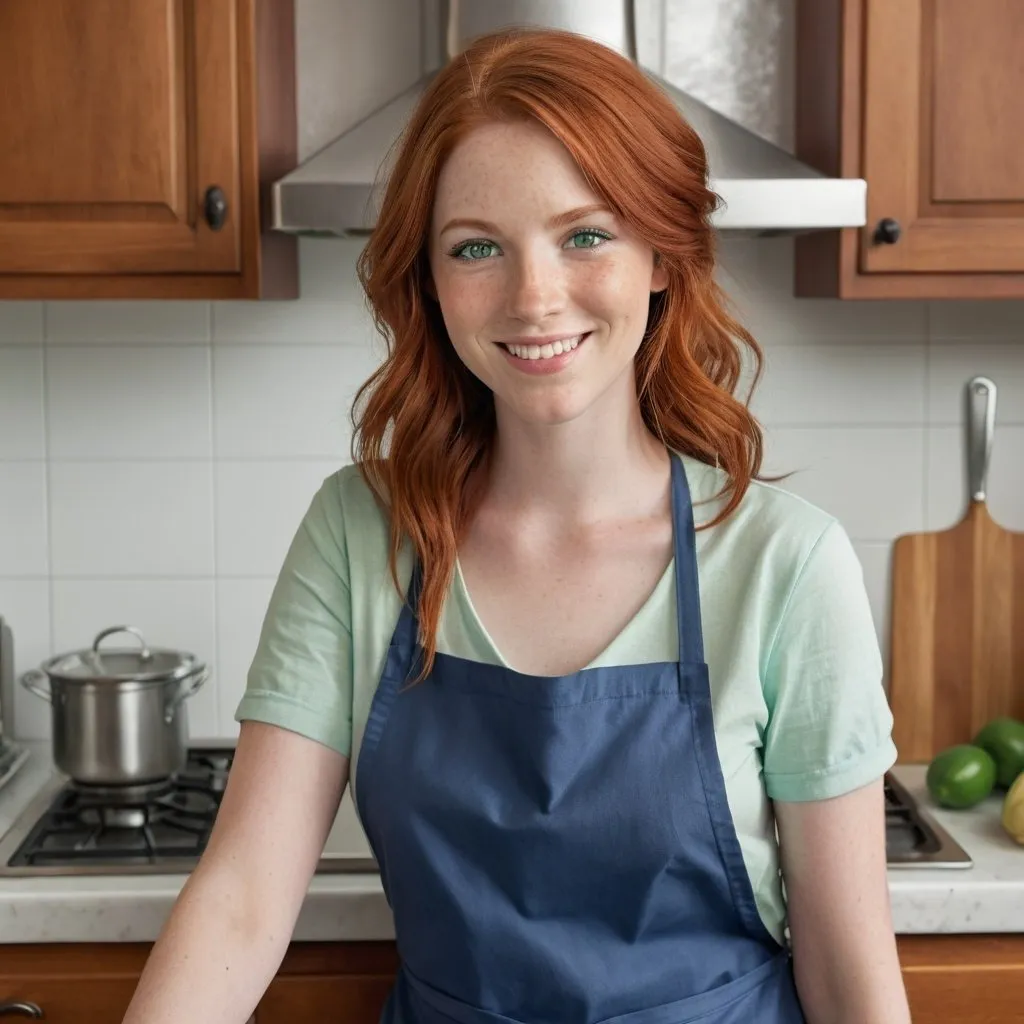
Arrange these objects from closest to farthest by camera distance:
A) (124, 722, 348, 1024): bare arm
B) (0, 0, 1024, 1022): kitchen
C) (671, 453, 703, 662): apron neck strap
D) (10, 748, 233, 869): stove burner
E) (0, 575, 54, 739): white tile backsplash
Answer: (124, 722, 348, 1024): bare arm
(671, 453, 703, 662): apron neck strap
(10, 748, 233, 869): stove burner
(0, 0, 1024, 1022): kitchen
(0, 575, 54, 739): white tile backsplash

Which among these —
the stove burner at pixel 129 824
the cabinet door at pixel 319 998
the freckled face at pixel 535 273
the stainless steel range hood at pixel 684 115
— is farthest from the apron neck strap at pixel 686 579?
the stove burner at pixel 129 824

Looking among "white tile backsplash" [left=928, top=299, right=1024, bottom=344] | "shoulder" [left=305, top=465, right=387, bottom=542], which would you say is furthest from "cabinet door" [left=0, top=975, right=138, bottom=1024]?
"white tile backsplash" [left=928, top=299, right=1024, bottom=344]

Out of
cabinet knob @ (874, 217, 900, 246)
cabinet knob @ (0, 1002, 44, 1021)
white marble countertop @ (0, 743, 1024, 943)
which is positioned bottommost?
cabinet knob @ (0, 1002, 44, 1021)

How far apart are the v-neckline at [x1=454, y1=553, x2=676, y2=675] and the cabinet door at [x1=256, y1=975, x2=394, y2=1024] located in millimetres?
516

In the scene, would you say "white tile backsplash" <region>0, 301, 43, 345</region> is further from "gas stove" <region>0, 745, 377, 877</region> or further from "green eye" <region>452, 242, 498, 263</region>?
"green eye" <region>452, 242, 498, 263</region>

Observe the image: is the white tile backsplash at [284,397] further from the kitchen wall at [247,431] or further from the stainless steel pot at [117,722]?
the stainless steel pot at [117,722]

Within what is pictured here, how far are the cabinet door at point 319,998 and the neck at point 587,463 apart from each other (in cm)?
61

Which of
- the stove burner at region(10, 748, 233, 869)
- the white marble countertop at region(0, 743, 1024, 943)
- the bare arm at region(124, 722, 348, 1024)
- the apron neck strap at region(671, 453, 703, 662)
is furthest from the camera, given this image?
the stove burner at region(10, 748, 233, 869)

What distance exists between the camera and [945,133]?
6.01ft

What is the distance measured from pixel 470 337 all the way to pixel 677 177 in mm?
237

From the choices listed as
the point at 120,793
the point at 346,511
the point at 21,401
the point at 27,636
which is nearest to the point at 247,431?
the point at 21,401

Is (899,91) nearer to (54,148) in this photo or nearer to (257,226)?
(257,226)

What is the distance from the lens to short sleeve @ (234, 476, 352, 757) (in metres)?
1.39

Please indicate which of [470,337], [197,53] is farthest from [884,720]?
[197,53]
